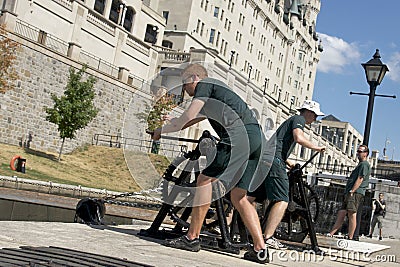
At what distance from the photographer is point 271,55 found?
86.0m

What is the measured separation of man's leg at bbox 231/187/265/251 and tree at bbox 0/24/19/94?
2983cm

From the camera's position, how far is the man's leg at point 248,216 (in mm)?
5977

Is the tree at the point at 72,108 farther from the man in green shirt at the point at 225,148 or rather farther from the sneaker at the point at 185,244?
the man in green shirt at the point at 225,148

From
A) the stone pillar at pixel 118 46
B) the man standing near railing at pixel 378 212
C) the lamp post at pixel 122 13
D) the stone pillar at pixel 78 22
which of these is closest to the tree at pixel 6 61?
the stone pillar at pixel 78 22

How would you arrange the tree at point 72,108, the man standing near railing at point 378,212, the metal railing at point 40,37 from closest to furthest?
the man standing near railing at point 378,212 < the metal railing at point 40,37 < the tree at point 72,108

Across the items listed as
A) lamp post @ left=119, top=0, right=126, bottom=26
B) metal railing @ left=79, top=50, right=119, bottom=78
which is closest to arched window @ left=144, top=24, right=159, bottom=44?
lamp post @ left=119, top=0, right=126, bottom=26

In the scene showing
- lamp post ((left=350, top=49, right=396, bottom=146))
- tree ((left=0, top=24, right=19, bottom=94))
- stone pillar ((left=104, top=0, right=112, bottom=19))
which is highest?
stone pillar ((left=104, top=0, right=112, bottom=19))

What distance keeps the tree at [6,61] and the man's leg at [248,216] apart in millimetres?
29834

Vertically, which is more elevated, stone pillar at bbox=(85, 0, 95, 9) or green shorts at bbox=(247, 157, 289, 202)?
stone pillar at bbox=(85, 0, 95, 9)

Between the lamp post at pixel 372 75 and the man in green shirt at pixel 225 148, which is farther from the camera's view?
the lamp post at pixel 372 75

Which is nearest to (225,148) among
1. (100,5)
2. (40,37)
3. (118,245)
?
(118,245)

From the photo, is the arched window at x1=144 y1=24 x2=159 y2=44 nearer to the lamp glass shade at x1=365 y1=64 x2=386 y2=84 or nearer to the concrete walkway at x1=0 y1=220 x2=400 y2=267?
the lamp glass shade at x1=365 y1=64 x2=386 y2=84

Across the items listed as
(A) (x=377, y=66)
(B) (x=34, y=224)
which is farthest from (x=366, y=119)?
(B) (x=34, y=224)

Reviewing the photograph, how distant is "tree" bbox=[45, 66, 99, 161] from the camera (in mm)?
37531
